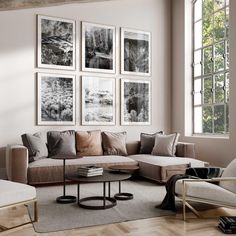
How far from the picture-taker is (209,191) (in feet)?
11.5

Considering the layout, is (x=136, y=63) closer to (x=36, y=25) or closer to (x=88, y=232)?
(x=36, y=25)

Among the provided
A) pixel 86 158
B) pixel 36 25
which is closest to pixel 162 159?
pixel 86 158

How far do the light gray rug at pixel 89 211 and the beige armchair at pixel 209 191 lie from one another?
0.31 metres

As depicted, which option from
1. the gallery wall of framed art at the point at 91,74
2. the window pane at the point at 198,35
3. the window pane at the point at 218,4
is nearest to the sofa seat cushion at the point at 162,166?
the gallery wall of framed art at the point at 91,74

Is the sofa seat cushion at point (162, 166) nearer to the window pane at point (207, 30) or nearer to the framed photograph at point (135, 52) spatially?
the framed photograph at point (135, 52)

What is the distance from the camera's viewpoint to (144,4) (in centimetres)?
734

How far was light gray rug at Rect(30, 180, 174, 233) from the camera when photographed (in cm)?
333

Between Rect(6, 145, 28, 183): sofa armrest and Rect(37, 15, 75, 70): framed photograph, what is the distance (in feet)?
6.94

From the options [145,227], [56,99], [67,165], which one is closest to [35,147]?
[67,165]

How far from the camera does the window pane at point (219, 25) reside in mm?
6438

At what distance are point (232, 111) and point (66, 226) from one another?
4.00m

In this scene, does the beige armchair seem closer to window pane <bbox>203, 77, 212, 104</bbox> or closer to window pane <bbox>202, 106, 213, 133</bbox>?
window pane <bbox>202, 106, 213, 133</bbox>

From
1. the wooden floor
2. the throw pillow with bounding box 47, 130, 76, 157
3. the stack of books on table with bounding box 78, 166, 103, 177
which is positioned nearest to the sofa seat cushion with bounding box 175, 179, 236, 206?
the wooden floor

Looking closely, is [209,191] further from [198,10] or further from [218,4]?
[198,10]
